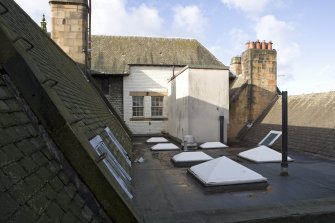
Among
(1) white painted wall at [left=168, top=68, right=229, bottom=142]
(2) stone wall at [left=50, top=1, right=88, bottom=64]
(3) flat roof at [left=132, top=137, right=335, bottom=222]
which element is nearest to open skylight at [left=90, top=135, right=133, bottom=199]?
(3) flat roof at [left=132, top=137, right=335, bottom=222]

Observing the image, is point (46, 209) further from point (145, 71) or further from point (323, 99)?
point (145, 71)

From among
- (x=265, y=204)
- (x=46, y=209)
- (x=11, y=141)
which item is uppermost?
(x=11, y=141)

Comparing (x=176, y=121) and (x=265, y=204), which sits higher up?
(x=176, y=121)

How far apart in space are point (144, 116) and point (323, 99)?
1250 cm

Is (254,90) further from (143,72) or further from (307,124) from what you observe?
(143,72)

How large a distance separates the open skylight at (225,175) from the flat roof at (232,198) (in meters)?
0.27

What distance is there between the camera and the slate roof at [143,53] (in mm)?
20938

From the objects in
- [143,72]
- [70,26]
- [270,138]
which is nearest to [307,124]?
[270,138]

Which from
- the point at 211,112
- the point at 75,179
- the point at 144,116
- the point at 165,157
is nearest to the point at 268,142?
the point at 211,112

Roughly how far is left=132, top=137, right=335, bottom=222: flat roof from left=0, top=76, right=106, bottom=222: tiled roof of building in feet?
8.17

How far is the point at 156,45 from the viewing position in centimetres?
2316

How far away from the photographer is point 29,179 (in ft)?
6.18

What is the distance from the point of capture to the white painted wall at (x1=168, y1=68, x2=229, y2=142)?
48.3 ft

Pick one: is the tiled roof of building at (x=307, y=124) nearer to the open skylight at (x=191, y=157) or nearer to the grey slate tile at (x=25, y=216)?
the open skylight at (x=191, y=157)
